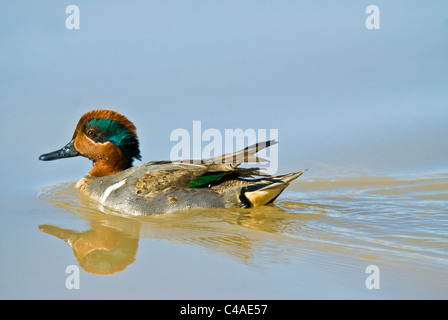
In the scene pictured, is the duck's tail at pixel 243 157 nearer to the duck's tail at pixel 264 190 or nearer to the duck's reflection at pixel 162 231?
the duck's tail at pixel 264 190

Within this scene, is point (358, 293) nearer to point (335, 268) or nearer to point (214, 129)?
point (335, 268)

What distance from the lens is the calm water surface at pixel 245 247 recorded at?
19.2 ft

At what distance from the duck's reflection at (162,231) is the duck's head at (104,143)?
0.67 metres

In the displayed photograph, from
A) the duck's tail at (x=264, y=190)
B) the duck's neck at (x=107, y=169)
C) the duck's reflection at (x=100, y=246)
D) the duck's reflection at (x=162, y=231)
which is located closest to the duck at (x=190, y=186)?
the duck's tail at (x=264, y=190)

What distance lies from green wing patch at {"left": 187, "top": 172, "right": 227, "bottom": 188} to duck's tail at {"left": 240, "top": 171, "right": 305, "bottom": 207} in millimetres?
357

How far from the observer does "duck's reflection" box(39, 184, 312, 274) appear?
267 inches

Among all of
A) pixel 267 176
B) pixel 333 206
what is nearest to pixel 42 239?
pixel 267 176

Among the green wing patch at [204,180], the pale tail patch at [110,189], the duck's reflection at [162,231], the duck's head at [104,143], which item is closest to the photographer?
the duck's reflection at [162,231]

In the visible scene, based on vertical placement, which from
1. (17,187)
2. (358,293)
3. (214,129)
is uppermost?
(214,129)

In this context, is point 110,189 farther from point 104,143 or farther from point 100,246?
point 100,246

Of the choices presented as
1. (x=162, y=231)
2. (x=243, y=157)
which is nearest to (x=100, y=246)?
(x=162, y=231)

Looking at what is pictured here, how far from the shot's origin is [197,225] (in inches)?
309

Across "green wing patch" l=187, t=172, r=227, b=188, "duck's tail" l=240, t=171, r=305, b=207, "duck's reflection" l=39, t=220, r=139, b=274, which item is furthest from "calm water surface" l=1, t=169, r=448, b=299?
"green wing patch" l=187, t=172, r=227, b=188

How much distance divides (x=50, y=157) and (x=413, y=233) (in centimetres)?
490
